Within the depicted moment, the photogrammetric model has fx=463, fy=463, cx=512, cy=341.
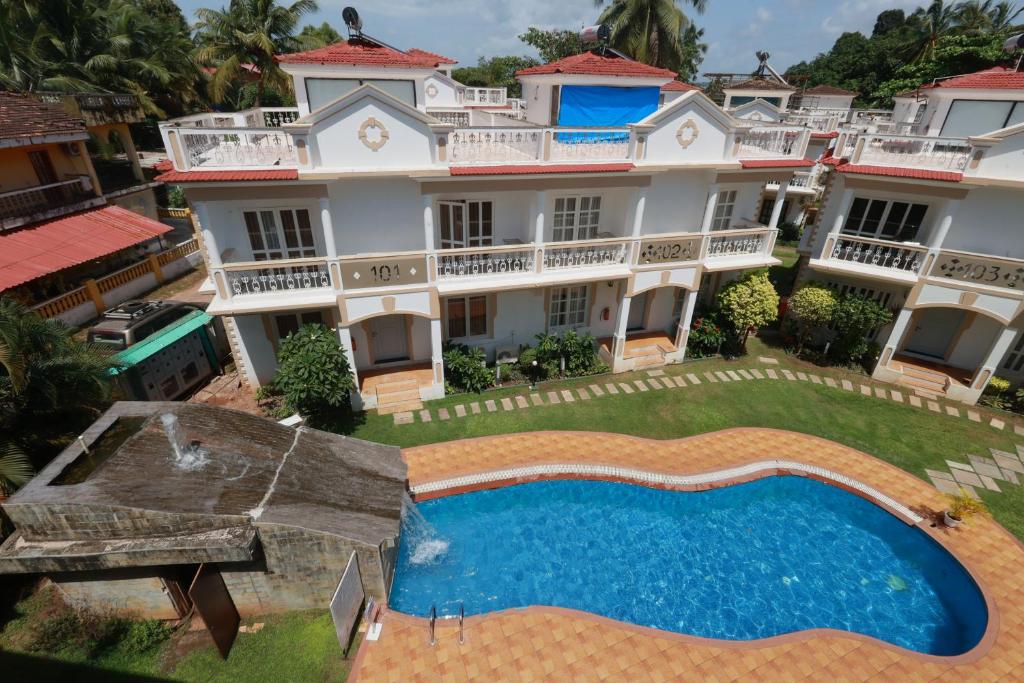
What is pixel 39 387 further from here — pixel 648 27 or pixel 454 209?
pixel 648 27

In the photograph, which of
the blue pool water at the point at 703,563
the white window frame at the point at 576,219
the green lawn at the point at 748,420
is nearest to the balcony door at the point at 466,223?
the white window frame at the point at 576,219

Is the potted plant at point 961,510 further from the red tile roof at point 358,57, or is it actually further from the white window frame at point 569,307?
the red tile roof at point 358,57

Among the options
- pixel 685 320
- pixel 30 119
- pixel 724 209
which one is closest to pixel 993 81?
pixel 724 209

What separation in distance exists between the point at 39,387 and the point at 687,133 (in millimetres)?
18322

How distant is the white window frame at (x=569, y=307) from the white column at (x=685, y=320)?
382 centimetres

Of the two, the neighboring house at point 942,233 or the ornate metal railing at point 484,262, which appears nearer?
the ornate metal railing at point 484,262

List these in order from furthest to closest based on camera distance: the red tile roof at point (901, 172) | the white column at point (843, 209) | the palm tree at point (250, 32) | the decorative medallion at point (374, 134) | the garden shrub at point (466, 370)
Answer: the palm tree at point (250, 32) → the white column at point (843, 209) → the garden shrub at point (466, 370) → the red tile roof at point (901, 172) → the decorative medallion at point (374, 134)

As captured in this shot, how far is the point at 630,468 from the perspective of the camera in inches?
541

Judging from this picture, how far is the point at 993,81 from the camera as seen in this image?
16.5 metres

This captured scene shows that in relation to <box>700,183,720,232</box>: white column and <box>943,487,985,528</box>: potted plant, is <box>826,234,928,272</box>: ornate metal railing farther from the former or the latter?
<box>943,487,985,528</box>: potted plant

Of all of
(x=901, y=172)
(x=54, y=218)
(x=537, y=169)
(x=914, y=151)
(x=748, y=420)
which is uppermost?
(x=914, y=151)

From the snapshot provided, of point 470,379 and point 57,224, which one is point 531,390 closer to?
point 470,379

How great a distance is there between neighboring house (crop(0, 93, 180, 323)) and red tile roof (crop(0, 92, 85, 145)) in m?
0.04

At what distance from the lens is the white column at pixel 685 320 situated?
18219 mm
